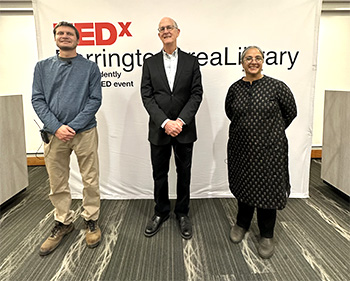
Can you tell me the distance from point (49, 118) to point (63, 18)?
4.44 feet

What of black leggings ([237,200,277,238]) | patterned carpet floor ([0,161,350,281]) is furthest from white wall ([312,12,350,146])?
black leggings ([237,200,277,238])

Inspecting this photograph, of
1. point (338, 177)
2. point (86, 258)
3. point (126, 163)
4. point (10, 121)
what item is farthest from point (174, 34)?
point (338, 177)

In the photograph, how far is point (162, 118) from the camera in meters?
2.23

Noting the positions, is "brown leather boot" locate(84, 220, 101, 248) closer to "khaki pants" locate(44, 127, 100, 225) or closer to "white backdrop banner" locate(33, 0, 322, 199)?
"khaki pants" locate(44, 127, 100, 225)

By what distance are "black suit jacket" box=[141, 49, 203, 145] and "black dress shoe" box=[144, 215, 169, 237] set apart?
27.4 inches

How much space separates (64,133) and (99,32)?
52.7 inches

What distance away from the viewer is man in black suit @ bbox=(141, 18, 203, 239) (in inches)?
88.4

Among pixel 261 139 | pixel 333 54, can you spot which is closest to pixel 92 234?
pixel 261 139

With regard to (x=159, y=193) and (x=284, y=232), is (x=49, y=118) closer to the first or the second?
(x=159, y=193)

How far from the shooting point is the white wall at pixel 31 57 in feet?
13.3

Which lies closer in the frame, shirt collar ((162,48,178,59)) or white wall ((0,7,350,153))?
shirt collar ((162,48,178,59))

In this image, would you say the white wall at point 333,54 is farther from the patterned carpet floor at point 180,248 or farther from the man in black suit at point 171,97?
the man in black suit at point 171,97

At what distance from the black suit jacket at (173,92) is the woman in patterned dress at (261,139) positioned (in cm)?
33

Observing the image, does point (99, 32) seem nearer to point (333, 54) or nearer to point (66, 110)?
point (66, 110)
